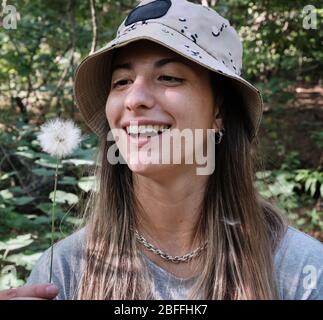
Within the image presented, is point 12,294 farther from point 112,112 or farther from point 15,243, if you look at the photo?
point 15,243

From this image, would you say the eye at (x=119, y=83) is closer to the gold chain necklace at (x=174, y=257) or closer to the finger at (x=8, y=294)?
the gold chain necklace at (x=174, y=257)

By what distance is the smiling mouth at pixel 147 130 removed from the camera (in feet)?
3.93

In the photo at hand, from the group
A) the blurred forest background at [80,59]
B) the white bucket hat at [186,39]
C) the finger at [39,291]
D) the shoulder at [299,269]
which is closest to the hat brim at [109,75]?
the white bucket hat at [186,39]

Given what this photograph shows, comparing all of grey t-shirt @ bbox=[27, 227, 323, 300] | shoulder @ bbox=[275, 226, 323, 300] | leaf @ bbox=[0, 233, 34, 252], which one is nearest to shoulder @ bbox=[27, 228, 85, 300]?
grey t-shirt @ bbox=[27, 227, 323, 300]

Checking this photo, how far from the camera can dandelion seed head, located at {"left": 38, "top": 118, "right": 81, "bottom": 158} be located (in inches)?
48.2

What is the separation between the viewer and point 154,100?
1.20 meters

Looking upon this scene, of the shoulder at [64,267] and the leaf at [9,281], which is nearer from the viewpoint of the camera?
the shoulder at [64,267]

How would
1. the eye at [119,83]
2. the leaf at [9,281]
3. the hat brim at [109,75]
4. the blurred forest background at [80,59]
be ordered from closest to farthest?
the hat brim at [109,75]
the eye at [119,83]
the leaf at [9,281]
the blurred forest background at [80,59]

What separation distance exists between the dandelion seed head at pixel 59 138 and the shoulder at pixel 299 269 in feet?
1.95

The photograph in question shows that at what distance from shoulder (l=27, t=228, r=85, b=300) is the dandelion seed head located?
0.26 meters

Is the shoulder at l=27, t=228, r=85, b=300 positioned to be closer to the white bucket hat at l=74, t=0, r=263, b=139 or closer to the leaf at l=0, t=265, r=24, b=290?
the white bucket hat at l=74, t=0, r=263, b=139

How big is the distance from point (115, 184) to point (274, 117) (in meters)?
4.45

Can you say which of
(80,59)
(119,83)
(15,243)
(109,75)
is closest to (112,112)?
(119,83)

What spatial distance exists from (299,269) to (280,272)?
1.9 inches
